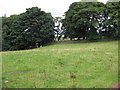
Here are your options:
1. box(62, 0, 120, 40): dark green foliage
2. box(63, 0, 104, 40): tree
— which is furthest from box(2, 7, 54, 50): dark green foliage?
box(62, 0, 120, 40): dark green foliage

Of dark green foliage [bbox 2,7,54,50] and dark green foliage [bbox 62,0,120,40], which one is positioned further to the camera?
dark green foliage [bbox 2,7,54,50]

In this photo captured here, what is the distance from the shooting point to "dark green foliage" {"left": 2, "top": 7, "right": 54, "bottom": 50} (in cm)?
4729

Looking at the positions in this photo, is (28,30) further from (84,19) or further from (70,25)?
(84,19)

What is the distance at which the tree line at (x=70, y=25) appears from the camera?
1761 inches

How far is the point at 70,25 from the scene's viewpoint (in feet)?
155

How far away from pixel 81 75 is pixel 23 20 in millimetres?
41071

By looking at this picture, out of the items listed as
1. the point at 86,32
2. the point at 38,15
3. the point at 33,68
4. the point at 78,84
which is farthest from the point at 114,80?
the point at 38,15

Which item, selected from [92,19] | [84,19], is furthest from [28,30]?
[92,19]

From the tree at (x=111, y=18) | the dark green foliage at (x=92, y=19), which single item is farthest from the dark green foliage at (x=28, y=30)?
the tree at (x=111, y=18)

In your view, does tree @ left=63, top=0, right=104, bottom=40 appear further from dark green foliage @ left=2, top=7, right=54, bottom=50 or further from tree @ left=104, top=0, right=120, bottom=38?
dark green foliage @ left=2, top=7, right=54, bottom=50

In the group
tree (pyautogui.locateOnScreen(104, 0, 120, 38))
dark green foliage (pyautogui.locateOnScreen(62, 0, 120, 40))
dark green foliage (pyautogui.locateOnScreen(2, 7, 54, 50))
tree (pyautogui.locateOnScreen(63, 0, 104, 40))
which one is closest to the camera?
tree (pyautogui.locateOnScreen(104, 0, 120, 38))

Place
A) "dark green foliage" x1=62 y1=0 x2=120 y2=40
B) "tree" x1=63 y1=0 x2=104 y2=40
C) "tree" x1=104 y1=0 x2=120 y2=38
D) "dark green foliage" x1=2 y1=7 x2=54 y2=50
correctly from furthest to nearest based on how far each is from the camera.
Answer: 1. "dark green foliage" x1=2 y1=7 x2=54 y2=50
2. "tree" x1=63 y1=0 x2=104 y2=40
3. "dark green foliage" x1=62 y1=0 x2=120 y2=40
4. "tree" x1=104 y1=0 x2=120 y2=38

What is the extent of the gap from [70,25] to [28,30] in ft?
41.2

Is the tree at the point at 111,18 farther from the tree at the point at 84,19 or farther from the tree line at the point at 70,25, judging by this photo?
the tree at the point at 84,19
